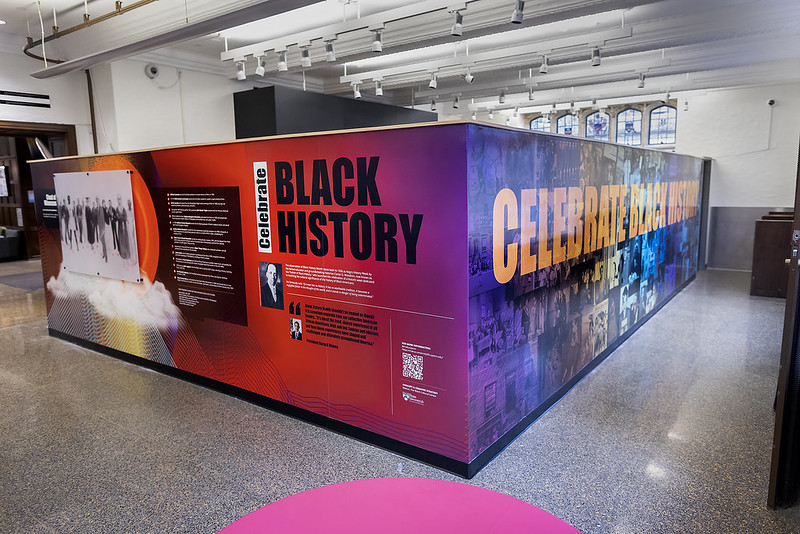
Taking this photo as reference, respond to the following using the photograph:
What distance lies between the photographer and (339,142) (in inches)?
127

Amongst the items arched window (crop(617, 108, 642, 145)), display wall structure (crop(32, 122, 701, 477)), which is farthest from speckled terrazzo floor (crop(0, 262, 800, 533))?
arched window (crop(617, 108, 642, 145))

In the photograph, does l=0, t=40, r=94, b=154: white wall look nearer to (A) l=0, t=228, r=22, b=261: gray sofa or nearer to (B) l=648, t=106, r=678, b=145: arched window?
(A) l=0, t=228, r=22, b=261: gray sofa

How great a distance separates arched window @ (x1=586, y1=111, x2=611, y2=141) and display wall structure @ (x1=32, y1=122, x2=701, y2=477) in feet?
42.3

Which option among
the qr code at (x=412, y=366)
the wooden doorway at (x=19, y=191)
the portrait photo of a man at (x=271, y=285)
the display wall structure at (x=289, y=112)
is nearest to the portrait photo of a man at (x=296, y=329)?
the portrait photo of a man at (x=271, y=285)

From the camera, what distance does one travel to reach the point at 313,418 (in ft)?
12.1

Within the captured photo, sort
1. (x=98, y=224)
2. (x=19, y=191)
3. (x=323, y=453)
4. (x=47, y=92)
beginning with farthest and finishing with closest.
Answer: (x=19, y=191) → (x=47, y=92) → (x=98, y=224) → (x=323, y=453)

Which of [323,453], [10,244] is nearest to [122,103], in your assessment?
[10,244]

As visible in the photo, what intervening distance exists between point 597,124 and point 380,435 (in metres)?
16.1

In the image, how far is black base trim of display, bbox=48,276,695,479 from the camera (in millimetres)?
3096

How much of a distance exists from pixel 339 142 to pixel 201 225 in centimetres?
156

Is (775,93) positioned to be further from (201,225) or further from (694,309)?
(201,225)

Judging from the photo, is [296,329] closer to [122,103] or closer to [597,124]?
[122,103]

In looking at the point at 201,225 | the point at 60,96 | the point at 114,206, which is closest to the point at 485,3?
the point at 201,225

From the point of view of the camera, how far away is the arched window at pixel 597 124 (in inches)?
666
